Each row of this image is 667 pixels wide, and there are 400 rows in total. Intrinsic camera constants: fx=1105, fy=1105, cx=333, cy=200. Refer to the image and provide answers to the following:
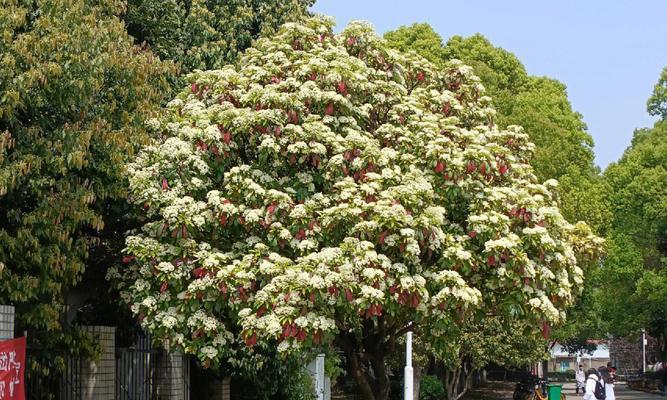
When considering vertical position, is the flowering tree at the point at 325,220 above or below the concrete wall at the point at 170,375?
above

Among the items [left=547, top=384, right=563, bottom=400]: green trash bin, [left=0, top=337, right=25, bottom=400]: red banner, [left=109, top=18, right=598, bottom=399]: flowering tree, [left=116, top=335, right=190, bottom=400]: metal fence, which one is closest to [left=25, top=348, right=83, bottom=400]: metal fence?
[left=0, top=337, right=25, bottom=400]: red banner

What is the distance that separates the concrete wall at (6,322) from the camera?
1378 cm

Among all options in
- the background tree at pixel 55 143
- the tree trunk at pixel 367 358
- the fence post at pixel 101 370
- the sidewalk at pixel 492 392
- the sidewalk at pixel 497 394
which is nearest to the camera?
the background tree at pixel 55 143

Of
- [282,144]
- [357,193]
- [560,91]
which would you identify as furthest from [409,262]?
[560,91]

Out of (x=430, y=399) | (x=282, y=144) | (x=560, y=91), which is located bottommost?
(x=430, y=399)

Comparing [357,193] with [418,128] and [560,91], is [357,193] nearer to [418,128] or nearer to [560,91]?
[418,128]

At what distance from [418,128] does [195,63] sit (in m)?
8.24

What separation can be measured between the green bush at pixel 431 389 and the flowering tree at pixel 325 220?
22098 millimetres

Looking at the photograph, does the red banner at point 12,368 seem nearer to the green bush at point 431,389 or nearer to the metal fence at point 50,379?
the metal fence at point 50,379

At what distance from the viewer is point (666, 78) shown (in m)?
50.3

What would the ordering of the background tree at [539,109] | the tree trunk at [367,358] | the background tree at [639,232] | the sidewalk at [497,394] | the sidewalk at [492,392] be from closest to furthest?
the tree trunk at [367,358]
the background tree at [539,109]
the background tree at [639,232]
the sidewalk at [492,392]
the sidewalk at [497,394]

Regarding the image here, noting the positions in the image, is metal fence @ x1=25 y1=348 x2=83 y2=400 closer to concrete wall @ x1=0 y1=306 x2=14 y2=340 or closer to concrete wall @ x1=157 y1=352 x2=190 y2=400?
concrete wall @ x1=0 y1=306 x2=14 y2=340

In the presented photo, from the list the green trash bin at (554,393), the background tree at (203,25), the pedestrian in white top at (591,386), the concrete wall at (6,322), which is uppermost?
the background tree at (203,25)

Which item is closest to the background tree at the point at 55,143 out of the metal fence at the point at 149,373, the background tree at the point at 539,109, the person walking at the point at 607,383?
the metal fence at the point at 149,373
